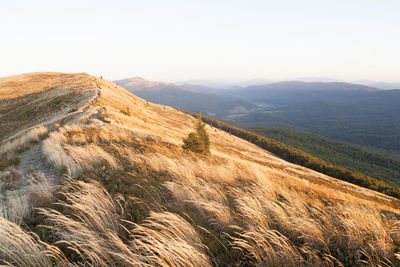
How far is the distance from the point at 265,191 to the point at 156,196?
371 centimetres

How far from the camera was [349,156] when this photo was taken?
17112 cm

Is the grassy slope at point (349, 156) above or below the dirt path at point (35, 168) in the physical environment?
below

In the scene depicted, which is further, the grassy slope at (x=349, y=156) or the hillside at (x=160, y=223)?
the grassy slope at (x=349, y=156)

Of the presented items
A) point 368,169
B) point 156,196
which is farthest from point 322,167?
point 156,196

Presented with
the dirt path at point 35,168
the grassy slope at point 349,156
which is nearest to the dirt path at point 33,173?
the dirt path at point 35,168

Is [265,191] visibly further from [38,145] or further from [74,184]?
[38,145]

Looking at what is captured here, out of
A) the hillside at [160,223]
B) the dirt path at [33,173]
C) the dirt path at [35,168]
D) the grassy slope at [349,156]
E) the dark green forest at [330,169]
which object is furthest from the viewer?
the grassy slope at [349,156]

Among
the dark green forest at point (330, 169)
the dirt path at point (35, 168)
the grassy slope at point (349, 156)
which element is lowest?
the grassy slope at point (349, 156)

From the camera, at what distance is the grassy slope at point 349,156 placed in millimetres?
145000

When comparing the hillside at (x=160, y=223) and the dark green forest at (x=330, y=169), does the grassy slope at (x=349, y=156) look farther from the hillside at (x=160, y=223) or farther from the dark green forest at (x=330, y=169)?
the hillside at (x=160, y=223)

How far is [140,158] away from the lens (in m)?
8.42

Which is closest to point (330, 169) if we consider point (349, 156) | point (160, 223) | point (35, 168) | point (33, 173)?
point (160, 223)

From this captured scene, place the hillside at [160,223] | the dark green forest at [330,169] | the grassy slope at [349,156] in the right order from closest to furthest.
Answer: the hillside at [160,223], the dark green forest at [330,169], the grassy slope at [349,156]

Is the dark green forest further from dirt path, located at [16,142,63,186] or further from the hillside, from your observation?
dirt path, located at [16,142,63,186]
